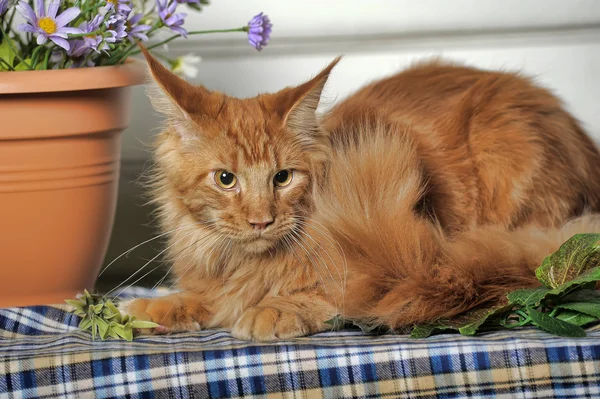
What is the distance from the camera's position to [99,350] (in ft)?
3.76

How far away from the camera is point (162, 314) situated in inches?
52.7

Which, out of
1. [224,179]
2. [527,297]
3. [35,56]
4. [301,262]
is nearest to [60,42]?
[35,56]

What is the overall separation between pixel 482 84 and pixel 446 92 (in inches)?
3.4

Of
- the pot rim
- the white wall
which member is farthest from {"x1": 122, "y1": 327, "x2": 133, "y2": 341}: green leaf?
the white wall

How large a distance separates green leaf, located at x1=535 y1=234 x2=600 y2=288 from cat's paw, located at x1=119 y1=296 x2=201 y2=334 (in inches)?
26.6

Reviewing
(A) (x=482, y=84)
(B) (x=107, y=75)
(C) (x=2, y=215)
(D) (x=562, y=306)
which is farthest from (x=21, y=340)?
(A) (x=482, y=84)

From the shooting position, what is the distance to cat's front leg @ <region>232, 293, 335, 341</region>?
4.00 feet

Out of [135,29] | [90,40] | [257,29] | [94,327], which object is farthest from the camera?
[257,29]

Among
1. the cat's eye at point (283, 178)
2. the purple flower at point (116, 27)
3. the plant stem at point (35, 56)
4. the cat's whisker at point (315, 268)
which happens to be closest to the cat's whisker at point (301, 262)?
the cat's whisker at point (315, 268)

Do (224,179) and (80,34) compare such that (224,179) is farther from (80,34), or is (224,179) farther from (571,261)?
(571,261)

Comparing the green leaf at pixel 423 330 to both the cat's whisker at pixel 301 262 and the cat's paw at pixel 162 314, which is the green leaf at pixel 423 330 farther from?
the cat's paw at pixel 162 314

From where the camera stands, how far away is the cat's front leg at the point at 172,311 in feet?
4.36

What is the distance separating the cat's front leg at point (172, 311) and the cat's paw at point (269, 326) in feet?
0.47

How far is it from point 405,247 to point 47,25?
832mm
